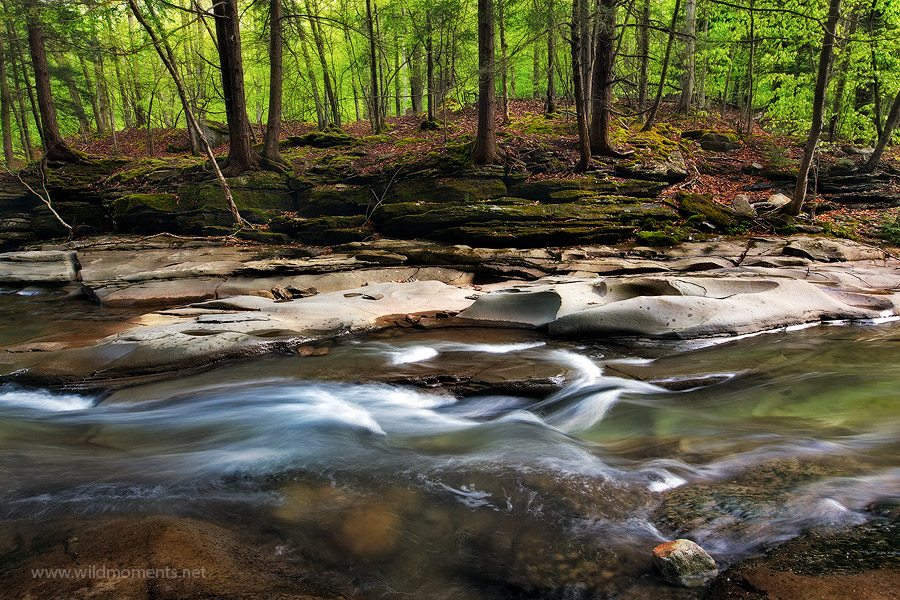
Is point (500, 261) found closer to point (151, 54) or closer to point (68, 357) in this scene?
point (68, 357)

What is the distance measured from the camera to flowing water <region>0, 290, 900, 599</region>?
2580 mm

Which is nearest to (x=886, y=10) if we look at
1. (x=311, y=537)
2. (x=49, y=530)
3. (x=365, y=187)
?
(x=365, y=187)

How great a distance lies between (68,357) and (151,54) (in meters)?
24.3

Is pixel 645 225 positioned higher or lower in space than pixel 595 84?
lower

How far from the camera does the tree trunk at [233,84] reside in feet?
45.5

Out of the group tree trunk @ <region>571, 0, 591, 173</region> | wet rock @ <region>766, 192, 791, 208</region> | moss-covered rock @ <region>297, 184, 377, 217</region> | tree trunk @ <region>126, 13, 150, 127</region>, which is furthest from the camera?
tree trunk @ <region>126, 13, 150, 127</region>

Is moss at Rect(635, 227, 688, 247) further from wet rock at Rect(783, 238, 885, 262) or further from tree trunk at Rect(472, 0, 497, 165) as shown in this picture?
tree trunk at Rect(472, 0, 497, 165)

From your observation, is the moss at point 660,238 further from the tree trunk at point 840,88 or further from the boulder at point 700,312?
the tree trunk at point 840,88

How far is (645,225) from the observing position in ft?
38.7

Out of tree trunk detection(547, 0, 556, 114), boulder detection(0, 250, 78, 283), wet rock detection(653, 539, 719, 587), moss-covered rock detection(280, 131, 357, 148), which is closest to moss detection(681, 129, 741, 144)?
tree trunk detection(547, 0, 556, 114)

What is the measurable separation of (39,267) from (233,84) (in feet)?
23.9

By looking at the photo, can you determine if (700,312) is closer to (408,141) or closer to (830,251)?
(830,251)

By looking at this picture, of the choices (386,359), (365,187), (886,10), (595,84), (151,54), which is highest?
(151,54)

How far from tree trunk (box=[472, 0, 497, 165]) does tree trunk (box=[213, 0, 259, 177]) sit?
6.97 meters
